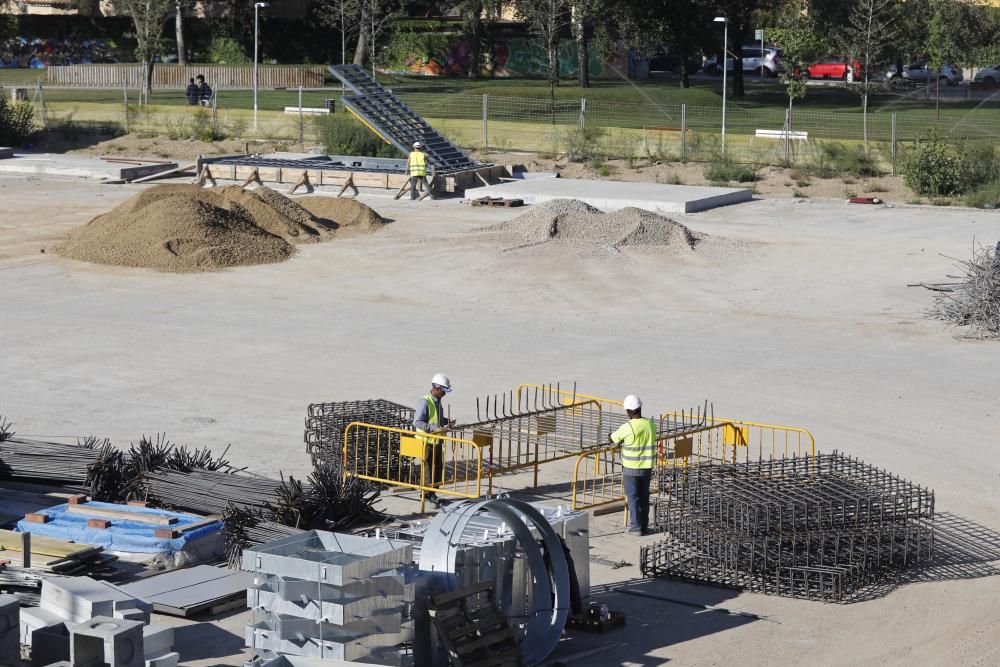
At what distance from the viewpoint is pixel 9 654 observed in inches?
395

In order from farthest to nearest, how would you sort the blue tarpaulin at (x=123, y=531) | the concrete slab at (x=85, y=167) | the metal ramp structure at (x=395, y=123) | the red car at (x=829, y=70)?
the red car at (x=829, y=70)
the concrete slab at (x=85, y=167)
the metal ramp structure at (x=395, y=123)
the blue tarpaulin at (x=123, y=531)

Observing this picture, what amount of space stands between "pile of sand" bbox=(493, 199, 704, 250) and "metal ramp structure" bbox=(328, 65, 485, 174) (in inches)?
360

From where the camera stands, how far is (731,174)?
4094cm

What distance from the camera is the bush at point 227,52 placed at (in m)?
76.2

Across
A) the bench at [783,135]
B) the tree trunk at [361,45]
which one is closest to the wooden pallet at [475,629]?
the bench at [783,135]

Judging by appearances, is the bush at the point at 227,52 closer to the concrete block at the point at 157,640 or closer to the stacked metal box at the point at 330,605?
the concrete block at the point at 157,640

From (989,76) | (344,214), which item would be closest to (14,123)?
(344,214)

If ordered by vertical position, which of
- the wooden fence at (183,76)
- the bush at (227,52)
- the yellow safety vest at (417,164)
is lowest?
the yellow safety vest at (417,164)

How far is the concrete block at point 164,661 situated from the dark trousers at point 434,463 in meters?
4.77

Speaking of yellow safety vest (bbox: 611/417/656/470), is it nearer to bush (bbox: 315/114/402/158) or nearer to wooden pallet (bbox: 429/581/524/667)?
wooden pallet (bbox: 429/581/524/667)

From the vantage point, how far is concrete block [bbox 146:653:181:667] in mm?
9969

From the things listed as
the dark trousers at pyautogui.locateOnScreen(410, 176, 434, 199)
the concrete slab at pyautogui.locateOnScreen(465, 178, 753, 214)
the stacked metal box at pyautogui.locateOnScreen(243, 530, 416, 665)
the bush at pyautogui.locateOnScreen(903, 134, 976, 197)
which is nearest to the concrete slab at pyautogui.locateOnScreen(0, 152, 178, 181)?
the dark trousers at pyautogui.locateOnScreen(410, 176, 434, 199)

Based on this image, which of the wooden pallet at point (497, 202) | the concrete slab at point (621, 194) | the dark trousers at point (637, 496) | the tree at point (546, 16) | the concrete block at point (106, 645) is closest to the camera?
the concrete block at point (106, 645)

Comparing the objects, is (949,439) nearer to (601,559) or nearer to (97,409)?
(601,559)
